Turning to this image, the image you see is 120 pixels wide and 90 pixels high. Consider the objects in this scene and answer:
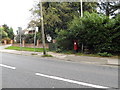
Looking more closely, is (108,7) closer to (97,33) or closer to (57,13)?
(57,13)

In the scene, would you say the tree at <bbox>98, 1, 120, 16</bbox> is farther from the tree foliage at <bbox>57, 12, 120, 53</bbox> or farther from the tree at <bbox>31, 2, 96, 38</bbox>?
the tree foliage at <bbox>57, 12, 120, 53</bbox>

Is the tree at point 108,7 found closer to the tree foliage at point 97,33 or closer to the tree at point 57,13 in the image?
the tree at point 57,13

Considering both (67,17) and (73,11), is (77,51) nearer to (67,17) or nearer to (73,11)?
(67,17)

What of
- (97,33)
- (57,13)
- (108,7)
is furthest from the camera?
(108,7)

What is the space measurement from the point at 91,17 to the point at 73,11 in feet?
29.4

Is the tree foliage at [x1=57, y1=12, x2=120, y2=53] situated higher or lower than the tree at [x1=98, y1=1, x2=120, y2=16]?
lower

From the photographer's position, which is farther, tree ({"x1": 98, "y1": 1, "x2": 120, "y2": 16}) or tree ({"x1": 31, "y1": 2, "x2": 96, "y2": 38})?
tree ({"x1": 98, "y1": 1, "x2": 120, "y2": 16})

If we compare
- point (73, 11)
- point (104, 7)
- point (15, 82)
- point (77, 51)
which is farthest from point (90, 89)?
point (104, 7)

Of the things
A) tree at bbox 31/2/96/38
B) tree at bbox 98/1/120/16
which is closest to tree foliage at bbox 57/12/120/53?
tree at bbox 31/2/96/38

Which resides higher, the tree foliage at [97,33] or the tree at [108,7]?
the tree at [108,7]

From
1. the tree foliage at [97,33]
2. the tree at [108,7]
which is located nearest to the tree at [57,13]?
the tree foliage at [97,33]

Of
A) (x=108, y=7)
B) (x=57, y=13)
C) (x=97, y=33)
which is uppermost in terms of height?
(x=108, y=7)

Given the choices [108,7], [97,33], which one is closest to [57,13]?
[97,33]

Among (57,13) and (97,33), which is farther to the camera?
(57,13)
